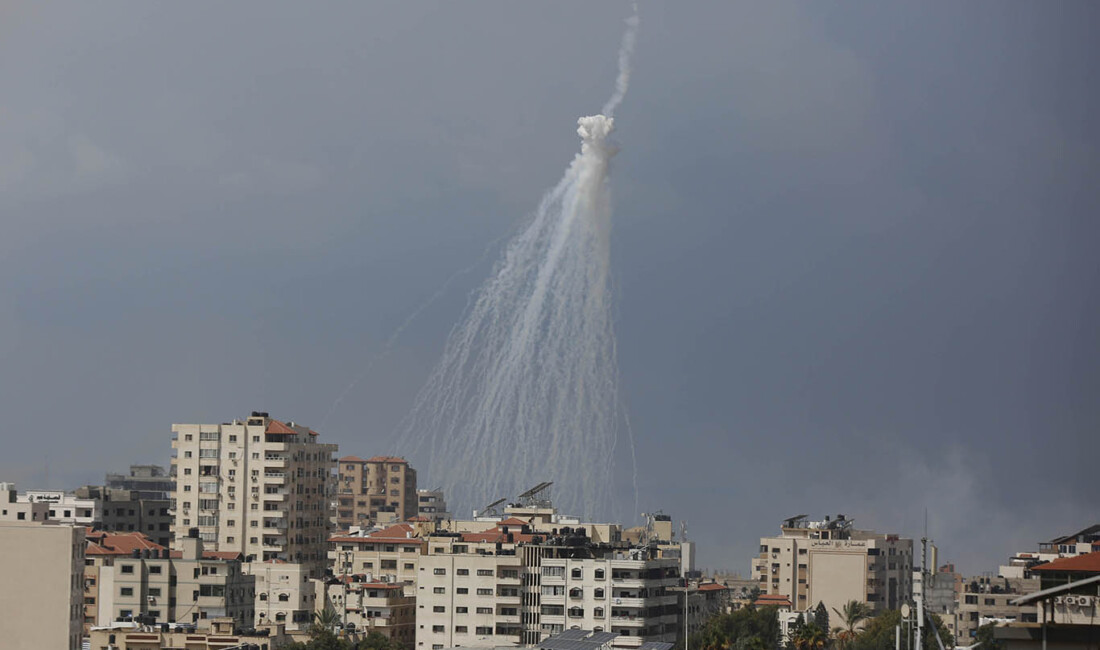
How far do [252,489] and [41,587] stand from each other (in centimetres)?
6027

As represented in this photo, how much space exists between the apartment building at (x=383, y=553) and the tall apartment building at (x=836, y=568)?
142 feet

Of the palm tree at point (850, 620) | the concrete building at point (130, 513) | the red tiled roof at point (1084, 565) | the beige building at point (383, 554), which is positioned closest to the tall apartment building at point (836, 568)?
the palm tree at point (850, 620)

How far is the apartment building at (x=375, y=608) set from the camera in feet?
459

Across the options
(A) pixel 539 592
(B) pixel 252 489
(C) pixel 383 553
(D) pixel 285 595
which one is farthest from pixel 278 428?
(A) pixel 539 592

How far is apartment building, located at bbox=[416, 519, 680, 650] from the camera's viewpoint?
128875 mm

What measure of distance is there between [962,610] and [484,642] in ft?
180

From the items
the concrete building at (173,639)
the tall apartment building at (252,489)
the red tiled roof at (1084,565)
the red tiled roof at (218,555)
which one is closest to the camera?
the red tiled roof at (1084,565)

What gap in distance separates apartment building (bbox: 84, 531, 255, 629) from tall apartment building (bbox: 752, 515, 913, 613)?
67421mm

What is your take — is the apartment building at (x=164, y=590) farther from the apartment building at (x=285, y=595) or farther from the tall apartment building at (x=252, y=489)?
the tall apartment building at (x=252, y=489)

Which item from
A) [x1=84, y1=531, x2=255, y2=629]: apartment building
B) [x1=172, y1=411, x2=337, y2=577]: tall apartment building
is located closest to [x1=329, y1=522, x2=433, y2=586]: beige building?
[x1=172, y1=411, x2=337, y2=577]: tall apartment building

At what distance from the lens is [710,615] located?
486 ft

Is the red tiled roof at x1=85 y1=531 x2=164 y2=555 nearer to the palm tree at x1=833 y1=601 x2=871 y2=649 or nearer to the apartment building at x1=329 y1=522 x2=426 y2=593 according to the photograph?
the apartment building at x1=329 y1=522 x2=426 y2=593

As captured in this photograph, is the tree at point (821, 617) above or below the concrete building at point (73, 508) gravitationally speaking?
below

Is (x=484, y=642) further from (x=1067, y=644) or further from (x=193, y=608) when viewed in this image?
(x=1067, y=644)
